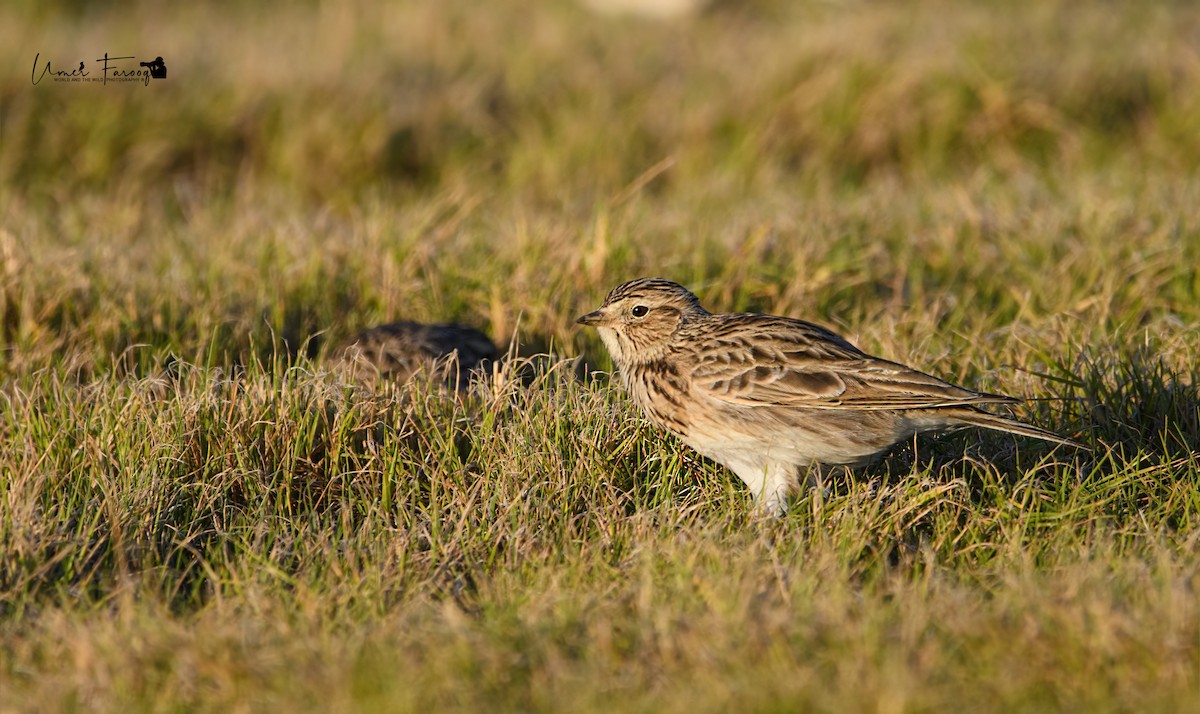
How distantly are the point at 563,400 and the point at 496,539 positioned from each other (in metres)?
0.90

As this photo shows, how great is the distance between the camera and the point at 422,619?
3.94m

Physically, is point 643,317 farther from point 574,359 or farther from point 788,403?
point 788,403

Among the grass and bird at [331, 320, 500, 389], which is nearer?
the grass

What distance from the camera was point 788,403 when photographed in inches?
190

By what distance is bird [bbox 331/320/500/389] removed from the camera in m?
5.70

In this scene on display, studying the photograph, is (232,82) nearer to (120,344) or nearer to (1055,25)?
(120,344)

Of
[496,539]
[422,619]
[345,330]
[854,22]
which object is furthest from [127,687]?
[854,22]
